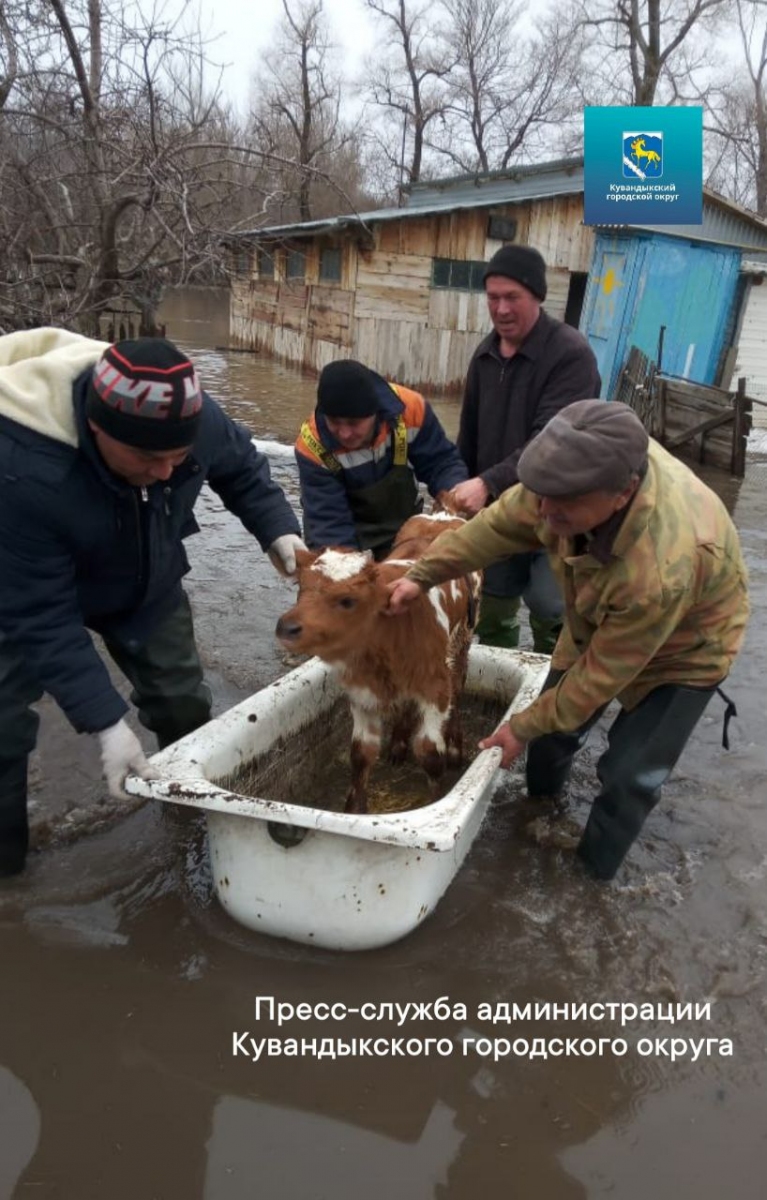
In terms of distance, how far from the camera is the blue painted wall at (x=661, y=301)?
14.6 meters

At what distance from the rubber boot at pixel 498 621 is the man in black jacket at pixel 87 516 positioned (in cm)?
217

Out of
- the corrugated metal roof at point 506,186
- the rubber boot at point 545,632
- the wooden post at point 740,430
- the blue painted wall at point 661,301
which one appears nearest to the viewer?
the rubber boot at point 545,632

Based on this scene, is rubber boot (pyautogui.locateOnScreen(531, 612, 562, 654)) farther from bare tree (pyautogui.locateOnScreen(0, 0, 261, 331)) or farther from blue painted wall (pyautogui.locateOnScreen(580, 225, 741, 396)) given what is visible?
blue painted wall (pyautogui.locateOnScreen(580, 225, 741, 396))

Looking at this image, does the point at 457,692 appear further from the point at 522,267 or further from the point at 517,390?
the point at 522,267

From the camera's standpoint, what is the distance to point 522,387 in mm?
4539

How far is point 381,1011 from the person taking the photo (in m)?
2.92

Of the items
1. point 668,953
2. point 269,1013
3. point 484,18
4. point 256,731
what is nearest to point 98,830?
point 256,731

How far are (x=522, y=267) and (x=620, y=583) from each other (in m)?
2.17

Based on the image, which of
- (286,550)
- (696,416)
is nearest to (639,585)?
(286,550)

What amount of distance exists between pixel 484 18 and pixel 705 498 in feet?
133

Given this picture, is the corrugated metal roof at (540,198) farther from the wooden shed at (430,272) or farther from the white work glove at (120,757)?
the white work glove at (120,757)

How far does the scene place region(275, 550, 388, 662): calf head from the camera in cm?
321

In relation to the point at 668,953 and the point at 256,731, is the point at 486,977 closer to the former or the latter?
Answer: the point at 668,953

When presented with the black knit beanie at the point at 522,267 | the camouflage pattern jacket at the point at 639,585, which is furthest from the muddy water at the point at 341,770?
the black knit beanie at the point at 522,267
